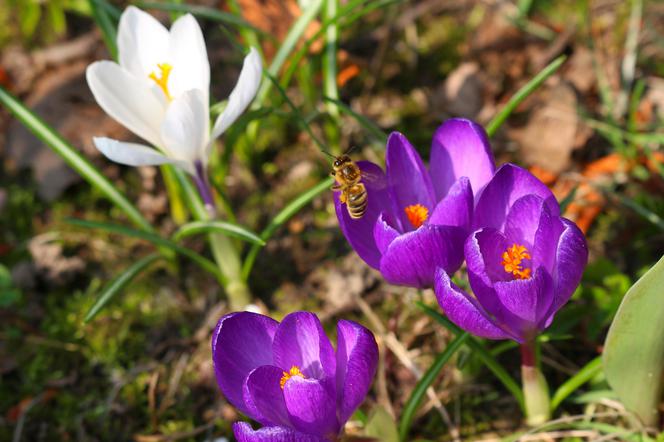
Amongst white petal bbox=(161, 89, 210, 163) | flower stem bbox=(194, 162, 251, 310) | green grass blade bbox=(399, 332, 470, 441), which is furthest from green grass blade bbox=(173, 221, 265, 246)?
green grass blade bbox=(399, 332, 470, 441)

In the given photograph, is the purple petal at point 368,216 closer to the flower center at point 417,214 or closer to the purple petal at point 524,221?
the flower center at point 417,214

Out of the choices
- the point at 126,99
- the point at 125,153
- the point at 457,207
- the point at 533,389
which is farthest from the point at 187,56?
the point at 533,389

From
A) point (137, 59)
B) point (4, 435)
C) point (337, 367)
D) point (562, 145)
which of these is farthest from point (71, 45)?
point (337, 367)

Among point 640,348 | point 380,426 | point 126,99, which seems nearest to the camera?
point 640,348

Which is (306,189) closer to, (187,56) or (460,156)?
(187,56)

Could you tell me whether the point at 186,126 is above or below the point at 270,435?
above

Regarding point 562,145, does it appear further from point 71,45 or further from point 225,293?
point 71,45
